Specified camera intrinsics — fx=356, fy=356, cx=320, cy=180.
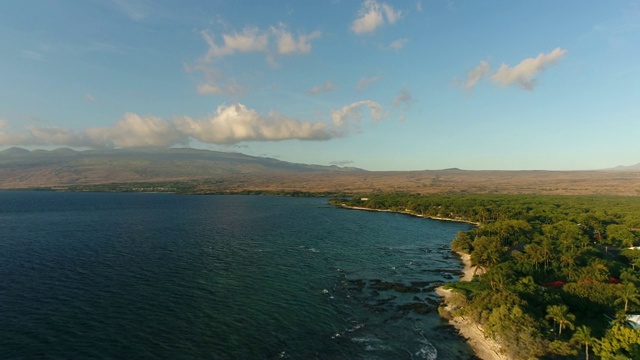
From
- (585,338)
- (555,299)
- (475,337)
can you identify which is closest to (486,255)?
(555,299)

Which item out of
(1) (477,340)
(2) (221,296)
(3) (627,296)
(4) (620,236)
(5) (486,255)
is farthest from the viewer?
(4) (620,236)

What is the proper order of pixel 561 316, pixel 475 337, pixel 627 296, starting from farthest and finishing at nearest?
1. pixel 627 296
2. pixel 475 337
3. pixel 561 316

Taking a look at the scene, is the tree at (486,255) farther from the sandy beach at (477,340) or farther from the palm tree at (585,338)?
the palm tree at (585,338)

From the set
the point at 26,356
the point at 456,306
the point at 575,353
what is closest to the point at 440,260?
the point at 456,306

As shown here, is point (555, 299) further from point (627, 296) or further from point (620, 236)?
point (620, 236)

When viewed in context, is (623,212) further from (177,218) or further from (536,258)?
(177,218)

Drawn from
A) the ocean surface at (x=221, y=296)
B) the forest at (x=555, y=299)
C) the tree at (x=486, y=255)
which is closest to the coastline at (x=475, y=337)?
the forest at (x=555, y=299)

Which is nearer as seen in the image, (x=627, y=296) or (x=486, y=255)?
(x=627, y=296)

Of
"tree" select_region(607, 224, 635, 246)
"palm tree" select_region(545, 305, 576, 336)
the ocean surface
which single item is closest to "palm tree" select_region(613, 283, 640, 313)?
"palm tree" select_region(545, 305, 576, 336)

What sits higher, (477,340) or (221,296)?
(221,296)
